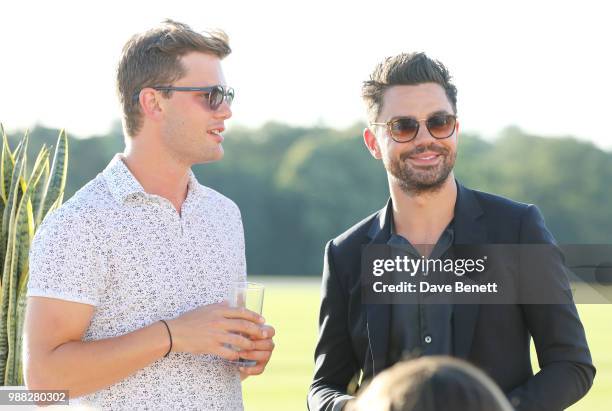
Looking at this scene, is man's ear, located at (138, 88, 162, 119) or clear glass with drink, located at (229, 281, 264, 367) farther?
man's ear, located at (138, 88, 162, 119)

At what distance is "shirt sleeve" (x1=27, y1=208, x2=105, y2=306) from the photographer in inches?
111

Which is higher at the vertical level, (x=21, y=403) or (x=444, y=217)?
(x=444, y=217)

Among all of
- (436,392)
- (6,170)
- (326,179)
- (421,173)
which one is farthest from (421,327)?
(326,179)

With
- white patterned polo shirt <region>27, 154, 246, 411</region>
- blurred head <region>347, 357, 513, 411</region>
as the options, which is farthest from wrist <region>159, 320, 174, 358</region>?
blurred head <region>347, 357, 513, 411</region>

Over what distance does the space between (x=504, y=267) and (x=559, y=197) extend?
45805 mm

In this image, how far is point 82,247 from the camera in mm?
2881

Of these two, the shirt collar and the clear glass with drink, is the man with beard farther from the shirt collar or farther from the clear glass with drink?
the shirt collar

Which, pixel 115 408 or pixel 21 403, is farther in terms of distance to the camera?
pixel 21 403

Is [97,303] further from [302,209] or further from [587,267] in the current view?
[302,209]

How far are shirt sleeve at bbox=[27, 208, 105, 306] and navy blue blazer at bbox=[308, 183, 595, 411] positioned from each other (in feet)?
2.44

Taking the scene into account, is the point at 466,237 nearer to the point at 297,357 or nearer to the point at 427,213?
the point at 427,213

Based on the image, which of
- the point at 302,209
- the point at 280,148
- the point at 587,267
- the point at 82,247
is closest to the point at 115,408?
the point at 82,247

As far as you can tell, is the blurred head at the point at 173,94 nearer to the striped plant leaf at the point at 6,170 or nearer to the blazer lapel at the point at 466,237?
the blazer lapel at the point at 466,237

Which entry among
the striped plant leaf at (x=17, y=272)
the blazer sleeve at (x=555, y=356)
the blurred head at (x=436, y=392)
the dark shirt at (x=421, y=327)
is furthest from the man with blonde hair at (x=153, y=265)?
the striped plant leaf at (x=17, y=272)
